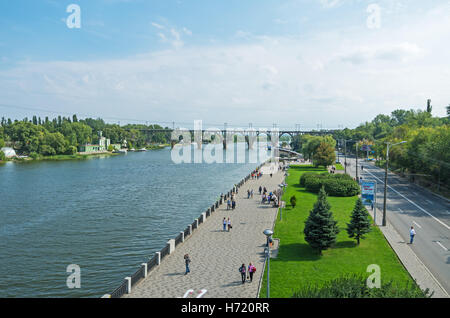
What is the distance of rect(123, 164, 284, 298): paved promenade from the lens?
643 inches

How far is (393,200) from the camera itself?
38.2 m

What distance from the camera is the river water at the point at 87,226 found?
21.3 metres

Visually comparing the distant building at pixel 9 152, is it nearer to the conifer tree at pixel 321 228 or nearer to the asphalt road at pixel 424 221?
the asphalt road at pixel 424 221

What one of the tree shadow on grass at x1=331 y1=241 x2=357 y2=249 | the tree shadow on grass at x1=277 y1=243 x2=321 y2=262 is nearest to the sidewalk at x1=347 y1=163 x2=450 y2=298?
the tree shadow on grass at x1=331 y1=241 x2=357 y2=249

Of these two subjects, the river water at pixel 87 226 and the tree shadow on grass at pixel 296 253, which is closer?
the tree shadow on grass at pixel 296 253

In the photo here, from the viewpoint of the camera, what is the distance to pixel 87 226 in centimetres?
3192

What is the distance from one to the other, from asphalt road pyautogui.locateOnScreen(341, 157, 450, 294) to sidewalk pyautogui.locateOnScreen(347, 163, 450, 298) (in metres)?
0.31

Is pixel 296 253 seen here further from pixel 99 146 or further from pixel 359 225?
pixel 99 146

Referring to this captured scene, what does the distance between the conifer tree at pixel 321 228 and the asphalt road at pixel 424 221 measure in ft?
17.2

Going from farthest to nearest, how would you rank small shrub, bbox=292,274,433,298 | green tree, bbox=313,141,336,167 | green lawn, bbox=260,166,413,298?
1. green tree, bbox=313,141,336,167
2. green lawn, bbox=260,166,413,298
3. small shrub, bbox=292,274,433,298

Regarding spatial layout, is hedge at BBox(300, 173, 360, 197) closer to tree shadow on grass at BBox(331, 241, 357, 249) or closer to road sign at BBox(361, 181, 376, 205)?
road sign at BBox(361, 181, 376, 205)

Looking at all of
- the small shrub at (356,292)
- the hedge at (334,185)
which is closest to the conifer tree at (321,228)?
the small shrub at (356,292)
